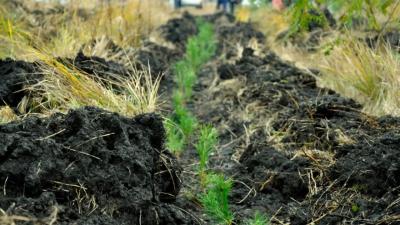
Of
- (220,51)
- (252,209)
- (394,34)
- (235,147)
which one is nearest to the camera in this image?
(252,209)

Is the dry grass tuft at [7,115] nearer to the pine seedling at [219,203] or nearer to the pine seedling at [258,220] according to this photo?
the pine seedling at [219,203]

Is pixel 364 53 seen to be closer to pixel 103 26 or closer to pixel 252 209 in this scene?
pixel 252 209

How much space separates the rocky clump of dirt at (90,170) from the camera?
263 centimetres

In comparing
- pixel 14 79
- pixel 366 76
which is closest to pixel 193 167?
pixel 14 79

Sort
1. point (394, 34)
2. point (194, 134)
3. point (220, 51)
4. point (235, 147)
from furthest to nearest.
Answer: point (220, 51)
point (394, 34)
point (194, 134)
point (235, 147)

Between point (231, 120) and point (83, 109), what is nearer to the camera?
point (83, 109)

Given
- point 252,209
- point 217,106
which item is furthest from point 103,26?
point 252,209

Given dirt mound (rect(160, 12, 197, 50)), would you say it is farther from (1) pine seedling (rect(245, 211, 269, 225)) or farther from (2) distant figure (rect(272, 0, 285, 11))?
(1) pine seedling (rect(245, 211, 269, 225))

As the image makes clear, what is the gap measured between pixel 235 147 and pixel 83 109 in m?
1.95

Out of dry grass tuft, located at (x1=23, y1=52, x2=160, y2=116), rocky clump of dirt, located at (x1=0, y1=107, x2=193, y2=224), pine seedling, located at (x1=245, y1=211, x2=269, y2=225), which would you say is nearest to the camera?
rocky clump of dirt, located at (x1=0, y1=107, x2=193, y2=224)

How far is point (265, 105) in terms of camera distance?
221 inches

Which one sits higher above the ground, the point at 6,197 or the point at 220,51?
the point at 6,197

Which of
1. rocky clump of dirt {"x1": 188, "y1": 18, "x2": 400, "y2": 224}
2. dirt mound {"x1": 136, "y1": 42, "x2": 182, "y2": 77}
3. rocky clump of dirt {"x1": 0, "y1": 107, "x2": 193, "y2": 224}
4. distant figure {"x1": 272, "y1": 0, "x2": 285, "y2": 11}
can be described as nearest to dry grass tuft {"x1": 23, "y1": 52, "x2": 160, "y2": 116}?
rocky clump of dirt {"x1": 0, "y1": 107, "x2": 193, "y2": 224}

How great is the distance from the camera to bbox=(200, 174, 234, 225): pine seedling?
3287 millimetres
